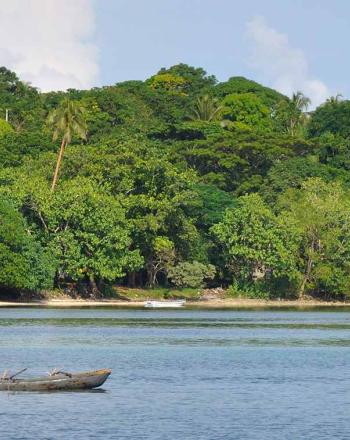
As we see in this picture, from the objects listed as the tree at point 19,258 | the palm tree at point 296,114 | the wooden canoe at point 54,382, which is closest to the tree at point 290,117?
the palm tree at point 296,114

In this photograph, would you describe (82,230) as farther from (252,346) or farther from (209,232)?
(252,346)

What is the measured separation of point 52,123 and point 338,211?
28735 millimetres

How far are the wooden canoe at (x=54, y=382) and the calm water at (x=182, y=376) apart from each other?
1.22 feet

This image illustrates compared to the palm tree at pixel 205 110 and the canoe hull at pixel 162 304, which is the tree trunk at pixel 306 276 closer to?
the canoe hull at pixel 162 304

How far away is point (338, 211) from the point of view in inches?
4749

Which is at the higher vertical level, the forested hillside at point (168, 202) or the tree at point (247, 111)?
the tree at point (247, 111)

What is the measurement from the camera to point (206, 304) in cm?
11888

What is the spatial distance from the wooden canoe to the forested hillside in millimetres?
52842

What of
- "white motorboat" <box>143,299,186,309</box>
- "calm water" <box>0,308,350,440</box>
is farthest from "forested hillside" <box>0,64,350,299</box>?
"calm water" <box>0,308,350,440</box>

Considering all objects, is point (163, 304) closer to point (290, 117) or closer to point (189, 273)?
point (189, 273)

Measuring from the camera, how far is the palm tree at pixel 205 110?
524 feet

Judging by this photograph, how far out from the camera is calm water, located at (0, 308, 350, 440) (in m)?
40.7

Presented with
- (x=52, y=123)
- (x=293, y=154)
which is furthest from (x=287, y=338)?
(x=293, y=154)

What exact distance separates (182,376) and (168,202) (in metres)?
59.9
